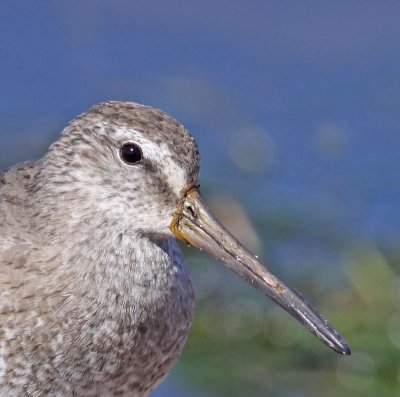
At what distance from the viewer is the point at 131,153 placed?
661cm

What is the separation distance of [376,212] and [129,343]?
14.1ft

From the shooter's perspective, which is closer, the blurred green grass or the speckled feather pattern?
the speckled feather pattern

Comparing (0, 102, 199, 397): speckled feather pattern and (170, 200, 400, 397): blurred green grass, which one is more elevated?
(170, 200, 400, 397): blurred green grass

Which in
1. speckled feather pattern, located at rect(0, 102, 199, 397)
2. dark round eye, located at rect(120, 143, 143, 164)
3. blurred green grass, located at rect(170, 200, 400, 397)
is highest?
blurred green grass, located at rect(170, 200, 400, 397)

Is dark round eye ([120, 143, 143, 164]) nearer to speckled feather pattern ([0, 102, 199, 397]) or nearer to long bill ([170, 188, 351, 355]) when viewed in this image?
speckled feather pattern ([0, 102, 199, 397])

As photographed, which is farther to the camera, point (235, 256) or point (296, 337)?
point (296, 337)

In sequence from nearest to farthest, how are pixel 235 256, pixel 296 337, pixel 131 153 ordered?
pixel 131 153
pixel 235 256
pixel 296 337

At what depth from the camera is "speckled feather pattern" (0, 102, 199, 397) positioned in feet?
21.7

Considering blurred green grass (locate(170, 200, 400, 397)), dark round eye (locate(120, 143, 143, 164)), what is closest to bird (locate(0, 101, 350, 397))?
dark round eye (locate(120, 143, 143, 164))

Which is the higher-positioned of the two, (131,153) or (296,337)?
(296,337)

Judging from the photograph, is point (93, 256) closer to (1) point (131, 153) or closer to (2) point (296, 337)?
(1) point (131, 153)

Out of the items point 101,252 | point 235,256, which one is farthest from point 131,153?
point 235,256

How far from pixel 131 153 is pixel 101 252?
0.36 m

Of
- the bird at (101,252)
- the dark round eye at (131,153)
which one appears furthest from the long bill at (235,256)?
the dark round eye at (131,153)
